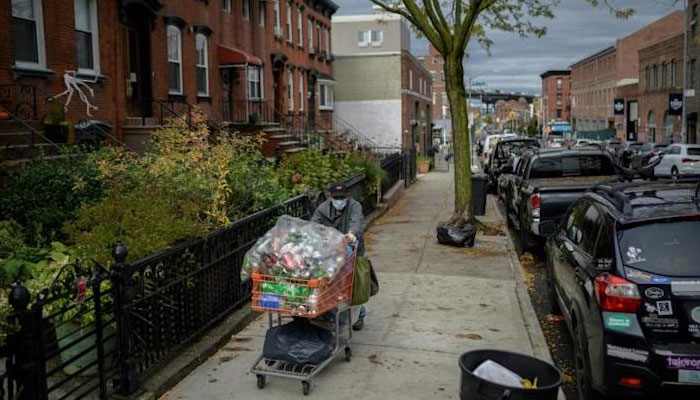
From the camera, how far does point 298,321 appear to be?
238 inches

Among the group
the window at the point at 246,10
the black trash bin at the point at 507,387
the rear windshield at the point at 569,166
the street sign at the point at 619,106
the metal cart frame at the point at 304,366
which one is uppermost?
the window at the point at 246,10

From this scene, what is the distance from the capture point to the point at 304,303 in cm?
557

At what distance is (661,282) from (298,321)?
113 inches

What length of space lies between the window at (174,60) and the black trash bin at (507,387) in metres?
16.4

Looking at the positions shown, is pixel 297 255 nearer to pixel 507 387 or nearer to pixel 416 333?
pixel 507 387

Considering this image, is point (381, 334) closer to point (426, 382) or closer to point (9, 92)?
point (426, 382)

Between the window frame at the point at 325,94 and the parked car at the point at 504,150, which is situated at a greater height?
the window frame at the point at 325,94

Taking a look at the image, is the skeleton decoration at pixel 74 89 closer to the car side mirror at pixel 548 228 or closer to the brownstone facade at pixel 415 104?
the car side mirror at pixel 548 228

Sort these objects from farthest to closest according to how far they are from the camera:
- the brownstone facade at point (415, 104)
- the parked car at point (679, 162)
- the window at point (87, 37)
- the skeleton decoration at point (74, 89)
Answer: the brownstone facade at point (415, 104) → the parked car at point (679, 162) → the window at point (87, 37) → the skeleton decoration at point (74, 89)

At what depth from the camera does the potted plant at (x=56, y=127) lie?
12422 millimetres

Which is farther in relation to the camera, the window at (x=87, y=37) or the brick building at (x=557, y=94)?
the brick building at (x=557, y=94)

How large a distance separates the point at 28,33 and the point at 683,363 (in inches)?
489

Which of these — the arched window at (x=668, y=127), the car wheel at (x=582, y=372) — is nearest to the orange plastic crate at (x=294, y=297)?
the car wheel at (x=582, y=372)

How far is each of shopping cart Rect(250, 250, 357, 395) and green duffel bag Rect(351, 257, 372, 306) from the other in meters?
0.10
